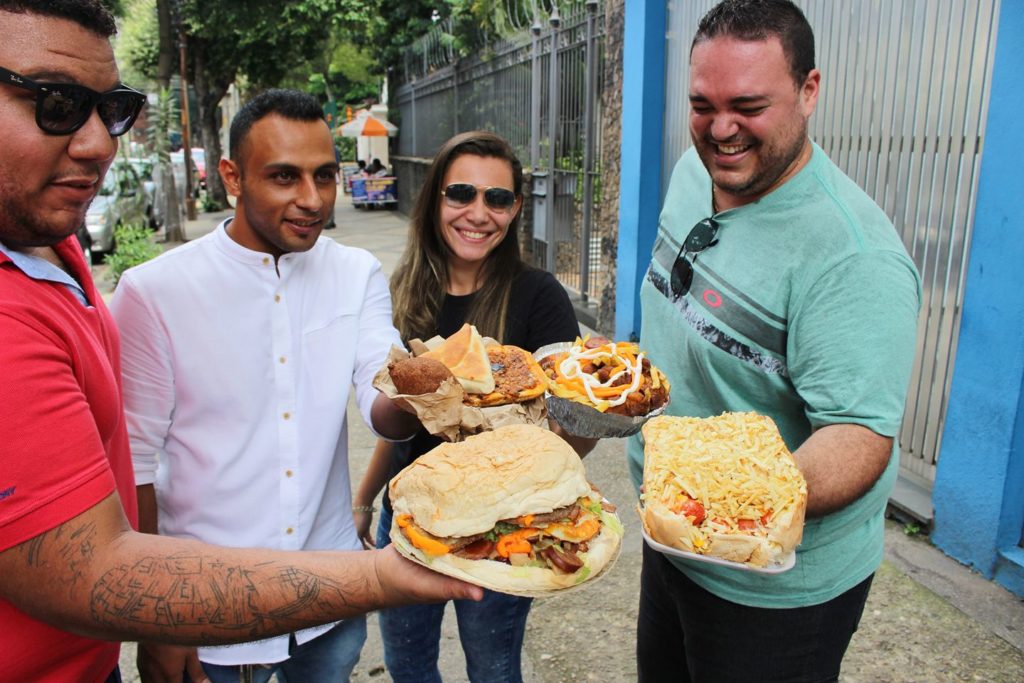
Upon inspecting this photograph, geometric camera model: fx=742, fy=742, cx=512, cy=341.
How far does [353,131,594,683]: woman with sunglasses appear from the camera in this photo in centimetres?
305

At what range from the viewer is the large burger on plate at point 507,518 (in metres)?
1.87

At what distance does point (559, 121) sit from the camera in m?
10.6

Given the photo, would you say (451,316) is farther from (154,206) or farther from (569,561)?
(154,206)

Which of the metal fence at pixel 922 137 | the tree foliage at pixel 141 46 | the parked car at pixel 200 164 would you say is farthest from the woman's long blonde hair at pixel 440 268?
the parked car at pixel 200 164

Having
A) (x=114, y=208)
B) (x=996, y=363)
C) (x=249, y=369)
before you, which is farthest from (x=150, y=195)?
(x=996, y=363)

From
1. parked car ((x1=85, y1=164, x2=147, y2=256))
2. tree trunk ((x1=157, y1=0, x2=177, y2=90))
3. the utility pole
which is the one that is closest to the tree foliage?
the utility pole

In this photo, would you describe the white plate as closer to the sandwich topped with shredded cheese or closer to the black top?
the sandwich topped with shredded cheese

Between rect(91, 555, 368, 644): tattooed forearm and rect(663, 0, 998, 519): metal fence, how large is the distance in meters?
4.27

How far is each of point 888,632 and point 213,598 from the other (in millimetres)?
3806

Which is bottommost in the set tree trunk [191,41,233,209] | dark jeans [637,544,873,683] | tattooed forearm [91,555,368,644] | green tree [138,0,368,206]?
dark jeans [637,544,873,683]

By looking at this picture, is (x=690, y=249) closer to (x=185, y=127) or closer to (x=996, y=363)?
(x=996, y=363)

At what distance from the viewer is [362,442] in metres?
7.02

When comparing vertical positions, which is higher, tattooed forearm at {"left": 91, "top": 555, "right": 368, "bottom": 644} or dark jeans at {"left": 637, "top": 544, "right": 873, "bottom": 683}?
tattooed forearm at {"left": 91, "top": 555, "right": 368, "bottom": 644}

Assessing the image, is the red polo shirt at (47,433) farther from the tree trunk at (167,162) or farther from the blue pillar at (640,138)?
the tree trunk at (167,162)
